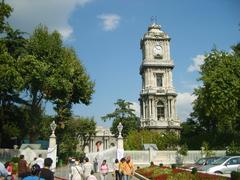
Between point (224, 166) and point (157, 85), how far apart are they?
183 feet

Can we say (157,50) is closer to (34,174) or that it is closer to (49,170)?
(49,170)

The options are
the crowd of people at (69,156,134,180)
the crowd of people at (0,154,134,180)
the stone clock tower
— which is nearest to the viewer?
the crowd of people at (0,154,134,180)

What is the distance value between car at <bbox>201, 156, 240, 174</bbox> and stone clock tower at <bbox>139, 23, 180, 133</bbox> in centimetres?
5103

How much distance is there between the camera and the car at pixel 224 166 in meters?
24.5

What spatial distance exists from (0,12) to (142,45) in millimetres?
49344

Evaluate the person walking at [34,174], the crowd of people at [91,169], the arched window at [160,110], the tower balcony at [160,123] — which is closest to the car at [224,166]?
the crowd of people at [91,169]

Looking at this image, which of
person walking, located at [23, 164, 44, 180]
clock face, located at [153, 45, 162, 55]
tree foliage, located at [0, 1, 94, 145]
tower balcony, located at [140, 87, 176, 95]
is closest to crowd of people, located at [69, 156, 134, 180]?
person walking, located at [23, 164, 44, 180]

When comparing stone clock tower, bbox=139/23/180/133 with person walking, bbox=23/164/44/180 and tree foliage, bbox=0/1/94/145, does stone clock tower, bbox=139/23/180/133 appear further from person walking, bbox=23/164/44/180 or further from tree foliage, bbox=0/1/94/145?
person walking, bbox=23/164/44/180

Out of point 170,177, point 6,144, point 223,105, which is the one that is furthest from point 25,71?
point 170,177

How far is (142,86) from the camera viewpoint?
270ft

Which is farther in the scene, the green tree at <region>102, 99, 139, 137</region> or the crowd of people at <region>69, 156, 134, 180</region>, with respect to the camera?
the green tree at <region>102, 99, 139, 137</region>

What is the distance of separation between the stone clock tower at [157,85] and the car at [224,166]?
51.0 m

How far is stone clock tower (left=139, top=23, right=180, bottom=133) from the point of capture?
77.5m

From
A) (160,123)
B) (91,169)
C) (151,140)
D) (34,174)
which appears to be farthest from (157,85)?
(34,174)
